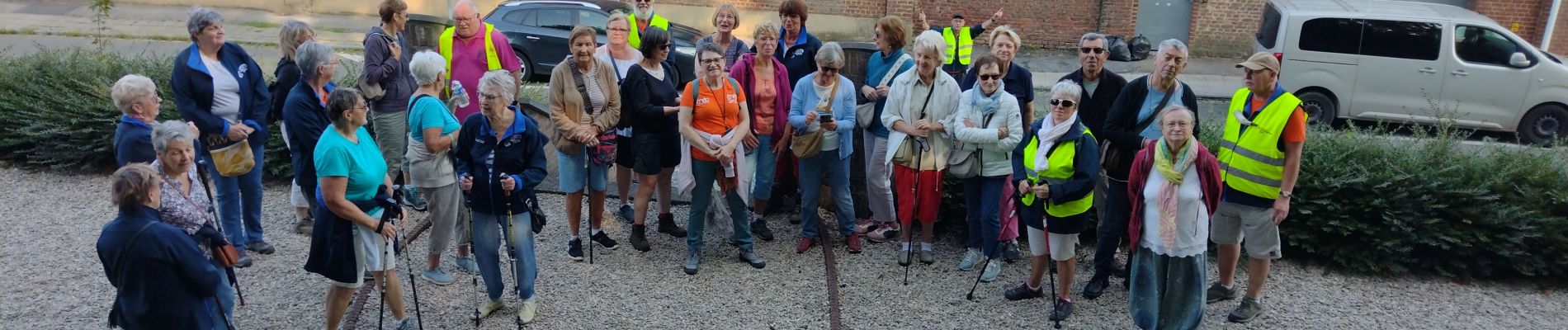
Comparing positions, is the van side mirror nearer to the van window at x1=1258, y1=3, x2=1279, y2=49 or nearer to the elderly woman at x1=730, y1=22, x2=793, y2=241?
the van window at x1=1258, y1=3, x2=1279, y2=49

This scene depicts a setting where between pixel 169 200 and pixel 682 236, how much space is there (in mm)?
3061

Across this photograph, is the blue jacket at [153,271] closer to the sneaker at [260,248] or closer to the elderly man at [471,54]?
the sneaker at [260,248]

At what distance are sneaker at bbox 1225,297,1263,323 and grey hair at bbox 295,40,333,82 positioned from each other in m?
5.05

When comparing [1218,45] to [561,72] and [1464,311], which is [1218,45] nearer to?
[1464,311]

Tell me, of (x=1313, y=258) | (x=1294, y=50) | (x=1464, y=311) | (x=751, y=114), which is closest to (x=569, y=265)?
(x=751, y=114)

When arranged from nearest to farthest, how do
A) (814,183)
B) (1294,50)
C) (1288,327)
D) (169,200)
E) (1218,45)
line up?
(169,200) < (1288,327) < (814,183) < (1294,50) < (1218,45)

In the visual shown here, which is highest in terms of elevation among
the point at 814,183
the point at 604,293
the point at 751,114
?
the point at 751,114

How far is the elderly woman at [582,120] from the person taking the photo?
238 inches

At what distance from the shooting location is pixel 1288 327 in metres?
5.58

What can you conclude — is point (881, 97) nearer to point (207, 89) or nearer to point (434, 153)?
point (434, 153)

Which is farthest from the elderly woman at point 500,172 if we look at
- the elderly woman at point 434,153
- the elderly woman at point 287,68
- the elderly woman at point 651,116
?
the elderly woman at point 287,68

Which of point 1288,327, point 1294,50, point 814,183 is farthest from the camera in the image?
point 1294,50

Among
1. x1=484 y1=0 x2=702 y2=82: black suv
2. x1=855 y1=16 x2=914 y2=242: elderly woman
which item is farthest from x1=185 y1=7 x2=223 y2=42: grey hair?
x1=484 y1=0 x2=702 y2=82: black suv

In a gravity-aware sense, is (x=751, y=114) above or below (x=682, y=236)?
above
